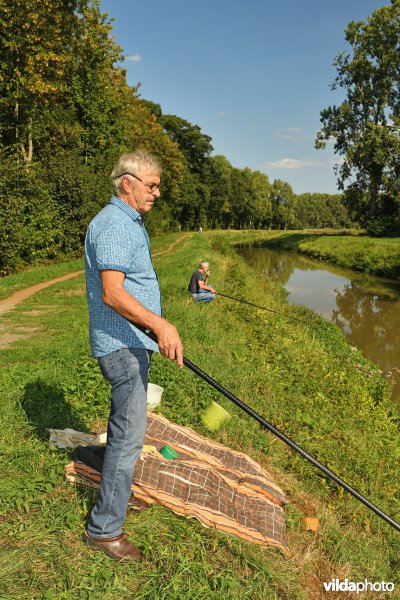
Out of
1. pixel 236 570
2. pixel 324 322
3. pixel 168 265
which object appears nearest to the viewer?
pixel 236 570

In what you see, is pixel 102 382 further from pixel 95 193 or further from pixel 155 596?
pixel 95 193

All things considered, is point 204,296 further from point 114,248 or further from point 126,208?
point 114,248

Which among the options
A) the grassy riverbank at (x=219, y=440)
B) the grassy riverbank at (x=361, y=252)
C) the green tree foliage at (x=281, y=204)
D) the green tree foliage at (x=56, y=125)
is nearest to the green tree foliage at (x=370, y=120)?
the grassy riverbank at (x=361, y=252)

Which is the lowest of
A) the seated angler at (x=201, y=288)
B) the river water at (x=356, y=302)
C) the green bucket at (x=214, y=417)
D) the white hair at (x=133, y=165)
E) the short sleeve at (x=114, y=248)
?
the river water at (x=356, y=302)

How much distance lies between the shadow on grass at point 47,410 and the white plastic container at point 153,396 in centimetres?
86

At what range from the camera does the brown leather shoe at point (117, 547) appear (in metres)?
2.80

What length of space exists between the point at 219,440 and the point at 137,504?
5.77 feet

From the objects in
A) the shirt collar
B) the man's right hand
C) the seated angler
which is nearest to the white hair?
the shirt collar

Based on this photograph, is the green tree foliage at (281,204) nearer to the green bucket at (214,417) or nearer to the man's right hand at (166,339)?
the green bucket at (214,417)

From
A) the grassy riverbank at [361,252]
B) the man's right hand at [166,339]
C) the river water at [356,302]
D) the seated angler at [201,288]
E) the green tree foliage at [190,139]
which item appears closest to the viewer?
the man's right hand at [166,339]

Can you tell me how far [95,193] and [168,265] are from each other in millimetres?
7398

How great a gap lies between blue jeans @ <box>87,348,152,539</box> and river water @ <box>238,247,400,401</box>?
789 centimetres

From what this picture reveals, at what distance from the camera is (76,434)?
13.3 ft

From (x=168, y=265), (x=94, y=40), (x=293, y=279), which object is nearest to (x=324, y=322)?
(x=168, y=265)
